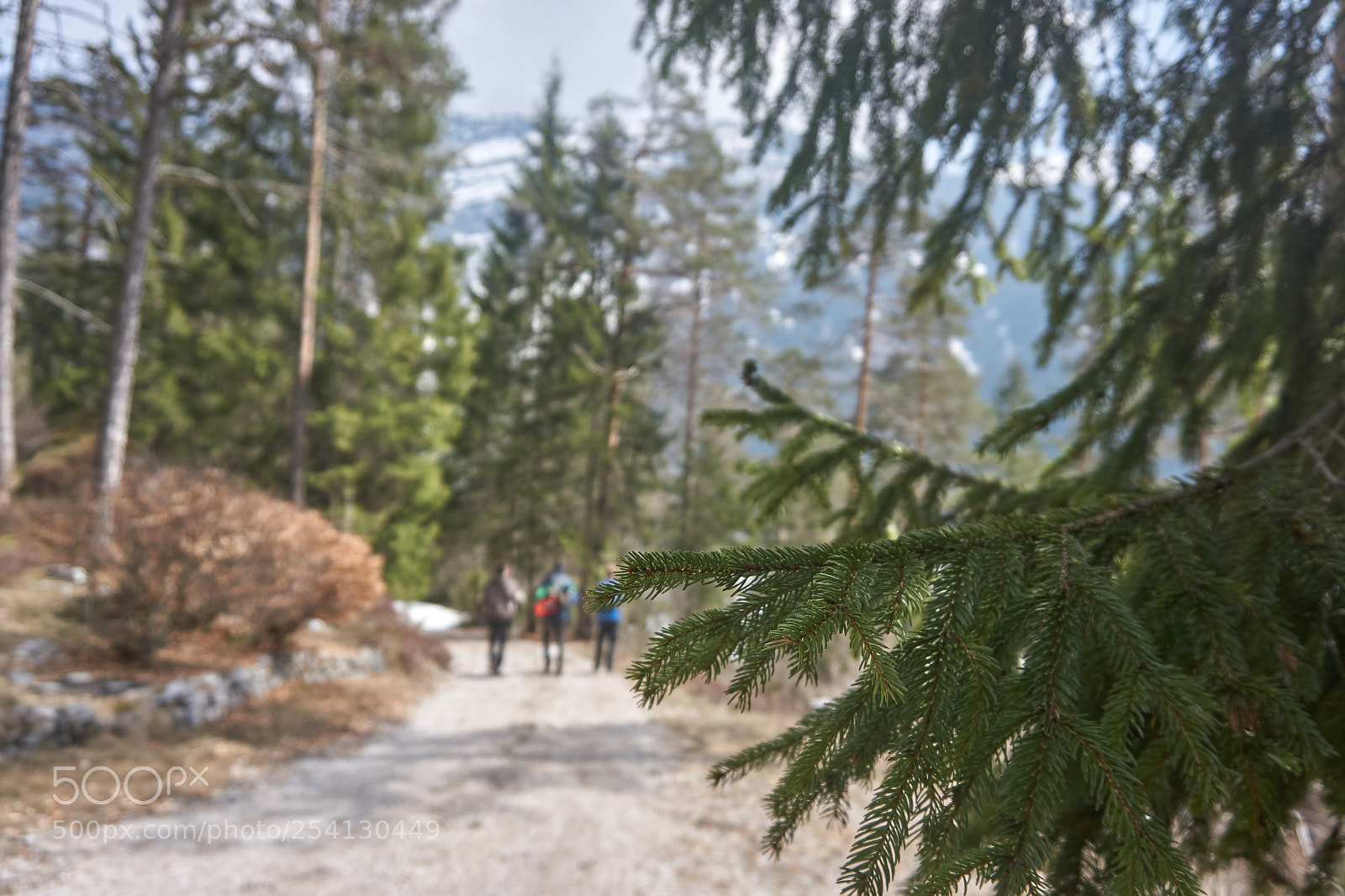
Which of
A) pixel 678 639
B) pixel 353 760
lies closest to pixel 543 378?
pixel 353 760

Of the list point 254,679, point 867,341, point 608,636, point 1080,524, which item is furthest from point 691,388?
point 1080,524

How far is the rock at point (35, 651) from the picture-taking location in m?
6.32

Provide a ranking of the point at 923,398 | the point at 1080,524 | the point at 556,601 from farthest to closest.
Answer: the point at 923,398 → the point at 556,601 → the point at 1080,524

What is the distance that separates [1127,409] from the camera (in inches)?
108

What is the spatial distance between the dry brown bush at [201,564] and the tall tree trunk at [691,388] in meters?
10.4

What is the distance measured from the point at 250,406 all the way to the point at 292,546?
36.0ft

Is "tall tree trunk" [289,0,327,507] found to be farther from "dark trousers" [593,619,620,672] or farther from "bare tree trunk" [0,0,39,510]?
"dark trousers" [593,619,620,672]

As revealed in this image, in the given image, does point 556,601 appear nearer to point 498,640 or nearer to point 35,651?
point 498,640

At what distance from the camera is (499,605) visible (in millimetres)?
10352

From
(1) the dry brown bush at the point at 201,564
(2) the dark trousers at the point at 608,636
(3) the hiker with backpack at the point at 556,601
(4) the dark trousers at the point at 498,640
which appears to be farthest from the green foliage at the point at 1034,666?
(2) the dark trousers at the point at 608,636

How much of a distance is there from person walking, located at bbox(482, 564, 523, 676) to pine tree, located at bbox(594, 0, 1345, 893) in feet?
27.3

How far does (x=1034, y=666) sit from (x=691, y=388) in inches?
652

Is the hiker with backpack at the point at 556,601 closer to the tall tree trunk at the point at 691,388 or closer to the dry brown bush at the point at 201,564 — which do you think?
the dry brown bush at the point at 201,564

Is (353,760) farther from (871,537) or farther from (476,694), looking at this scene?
(871,537)
